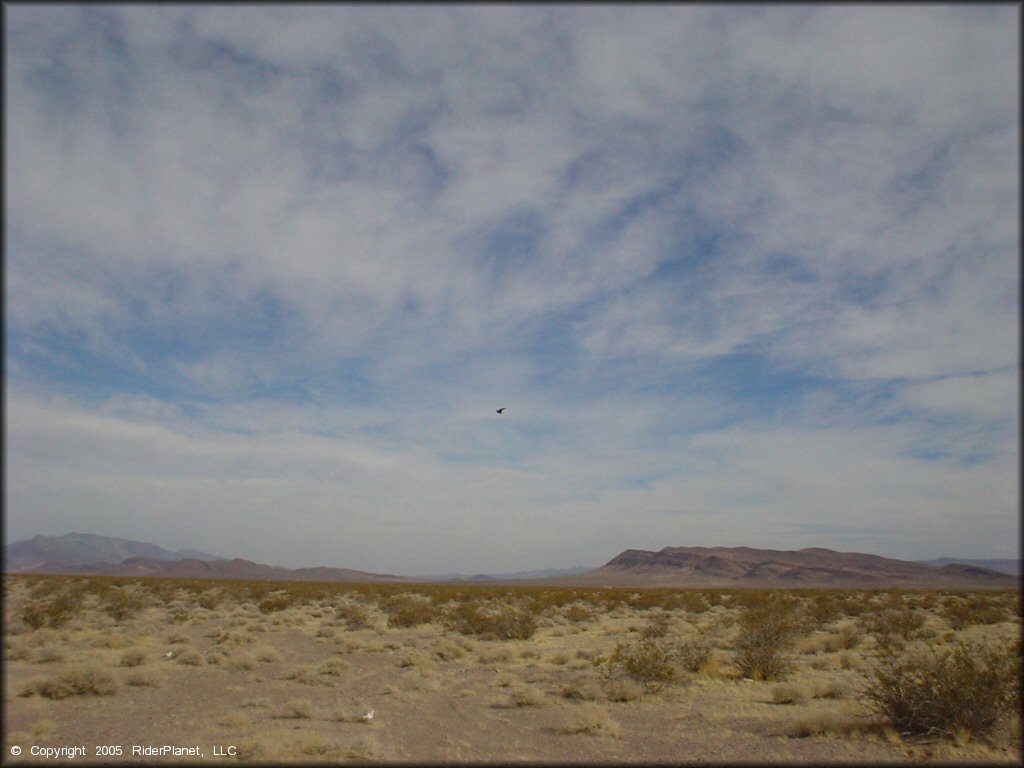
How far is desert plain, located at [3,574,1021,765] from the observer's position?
406 inches

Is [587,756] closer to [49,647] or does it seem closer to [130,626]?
[49,647]

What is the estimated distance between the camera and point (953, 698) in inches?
422

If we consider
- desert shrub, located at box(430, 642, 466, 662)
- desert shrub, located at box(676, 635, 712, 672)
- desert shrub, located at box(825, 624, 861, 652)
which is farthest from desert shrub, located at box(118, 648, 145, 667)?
desert shrub, located at box(825, 624, 861, 652)

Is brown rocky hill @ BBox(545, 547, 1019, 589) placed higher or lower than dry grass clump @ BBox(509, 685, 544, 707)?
lower

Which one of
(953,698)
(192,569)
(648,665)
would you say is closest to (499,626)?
(648,665)

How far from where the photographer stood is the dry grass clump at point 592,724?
11.4 metres

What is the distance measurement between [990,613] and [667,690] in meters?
30.6

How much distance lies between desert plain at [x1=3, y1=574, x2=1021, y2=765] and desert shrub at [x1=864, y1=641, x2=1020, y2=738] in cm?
3

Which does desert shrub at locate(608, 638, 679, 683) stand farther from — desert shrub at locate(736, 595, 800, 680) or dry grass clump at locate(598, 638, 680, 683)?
desert shrub at locate(736, 595, 800, 680)

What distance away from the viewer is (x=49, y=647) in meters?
17.8

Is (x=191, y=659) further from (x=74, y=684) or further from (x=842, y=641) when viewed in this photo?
(x=842, y=641)

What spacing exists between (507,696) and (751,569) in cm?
14376

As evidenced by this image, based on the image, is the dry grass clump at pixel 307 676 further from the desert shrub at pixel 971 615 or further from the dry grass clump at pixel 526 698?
the desert shrub at pixel 971 615

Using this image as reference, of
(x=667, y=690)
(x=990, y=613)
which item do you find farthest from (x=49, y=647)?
(x=990, y=613)
